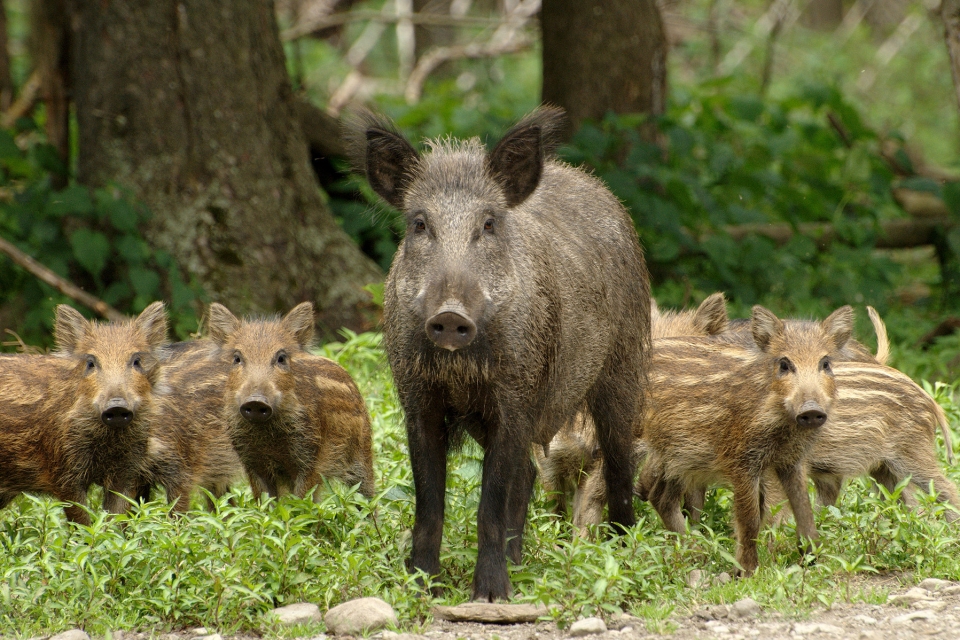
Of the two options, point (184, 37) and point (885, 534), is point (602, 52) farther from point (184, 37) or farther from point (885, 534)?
point (885, 534)

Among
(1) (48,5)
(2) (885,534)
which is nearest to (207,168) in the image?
(1) (48,5)

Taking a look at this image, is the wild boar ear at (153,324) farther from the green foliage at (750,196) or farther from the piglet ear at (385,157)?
the green foliage at (750,196)

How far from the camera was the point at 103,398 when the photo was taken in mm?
5074

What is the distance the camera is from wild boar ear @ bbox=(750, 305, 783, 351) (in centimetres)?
527

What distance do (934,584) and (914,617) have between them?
46 centimetres

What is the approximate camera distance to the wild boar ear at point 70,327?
5.49 m

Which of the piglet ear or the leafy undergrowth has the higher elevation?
the piglet ear

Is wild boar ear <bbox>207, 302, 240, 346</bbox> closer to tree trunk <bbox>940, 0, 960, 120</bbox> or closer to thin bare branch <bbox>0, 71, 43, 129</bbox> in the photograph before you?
tree trunk <bbox>940, 0, 960, 120</bbox>

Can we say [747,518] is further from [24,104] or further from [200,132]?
[24,104]

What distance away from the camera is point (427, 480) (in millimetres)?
4480

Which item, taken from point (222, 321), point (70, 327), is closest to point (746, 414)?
point (222, 321)

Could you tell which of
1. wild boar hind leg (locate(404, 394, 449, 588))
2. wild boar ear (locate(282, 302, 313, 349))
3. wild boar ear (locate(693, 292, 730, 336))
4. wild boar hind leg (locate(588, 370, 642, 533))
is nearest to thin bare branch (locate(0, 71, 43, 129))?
wild boar ear (locate(282, 302, 313, 349))

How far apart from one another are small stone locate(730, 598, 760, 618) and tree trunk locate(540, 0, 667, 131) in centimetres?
604

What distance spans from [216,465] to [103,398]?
2.79ft
